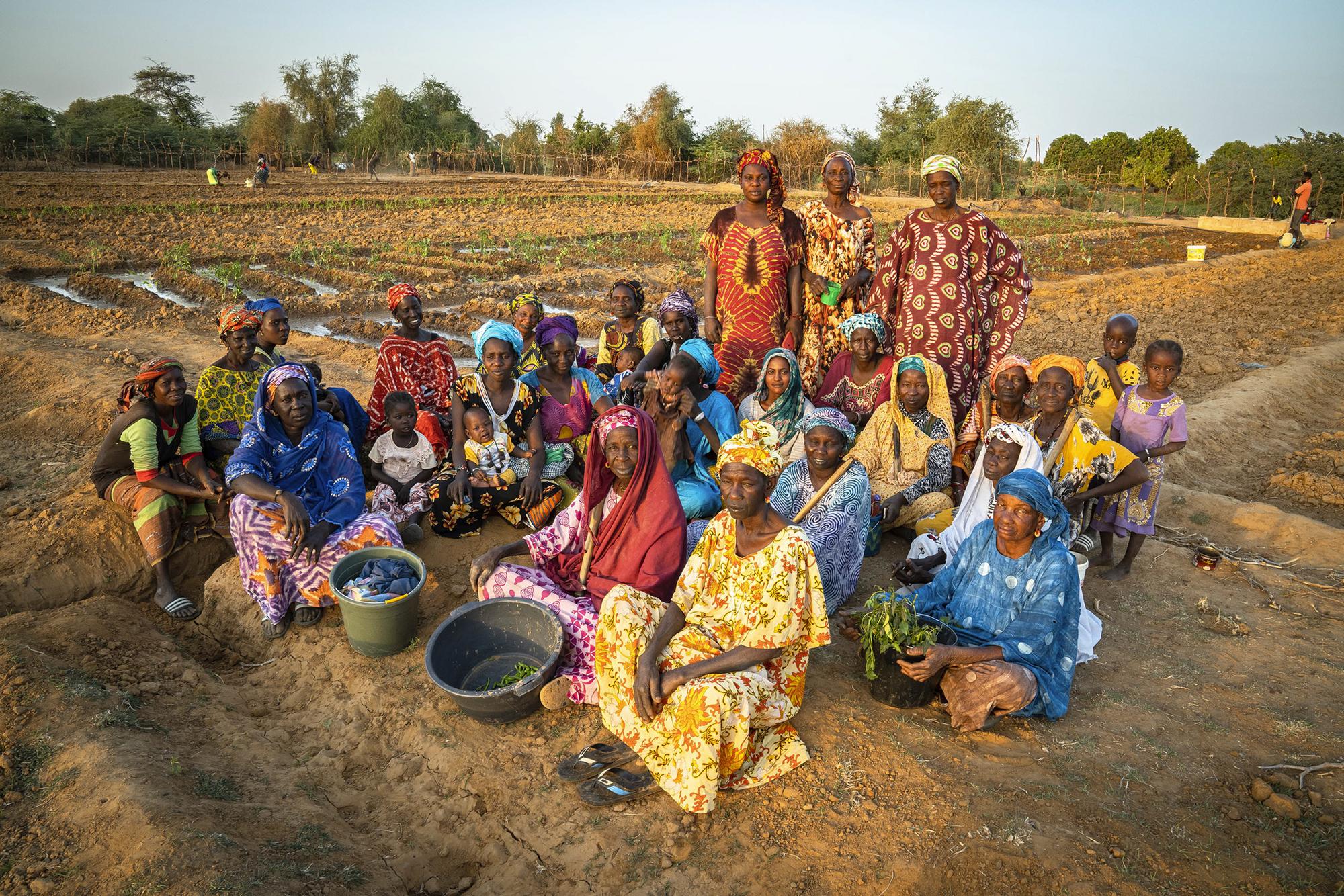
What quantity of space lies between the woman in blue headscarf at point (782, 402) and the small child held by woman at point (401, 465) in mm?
2161

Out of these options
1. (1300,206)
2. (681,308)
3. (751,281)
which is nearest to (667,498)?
(681,308)

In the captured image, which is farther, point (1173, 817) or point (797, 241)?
point (797, 241)

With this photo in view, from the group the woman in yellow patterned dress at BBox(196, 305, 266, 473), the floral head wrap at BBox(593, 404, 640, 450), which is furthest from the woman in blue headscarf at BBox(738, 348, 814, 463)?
the woman in yellow patterned dress at BBox(196, 305, 266, 473)

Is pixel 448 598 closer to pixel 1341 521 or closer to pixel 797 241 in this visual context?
pixel 797 241

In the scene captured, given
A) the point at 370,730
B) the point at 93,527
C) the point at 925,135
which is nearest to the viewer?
the point at 370,730

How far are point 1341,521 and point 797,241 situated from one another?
4838 millimetres

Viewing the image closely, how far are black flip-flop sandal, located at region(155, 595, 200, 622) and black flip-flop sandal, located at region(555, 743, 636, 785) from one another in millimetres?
2763

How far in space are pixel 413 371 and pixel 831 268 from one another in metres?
3.31

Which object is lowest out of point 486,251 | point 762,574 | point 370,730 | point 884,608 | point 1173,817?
point 370,730

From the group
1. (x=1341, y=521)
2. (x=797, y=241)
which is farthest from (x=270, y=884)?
(x=1341, y=521)

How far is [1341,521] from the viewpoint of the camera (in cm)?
585

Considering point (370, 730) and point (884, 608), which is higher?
point (884, 608)

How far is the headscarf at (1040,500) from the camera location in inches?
119

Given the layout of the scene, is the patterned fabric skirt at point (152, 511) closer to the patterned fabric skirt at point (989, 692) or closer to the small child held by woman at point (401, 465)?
the small child held by woman at point (401, 465)
